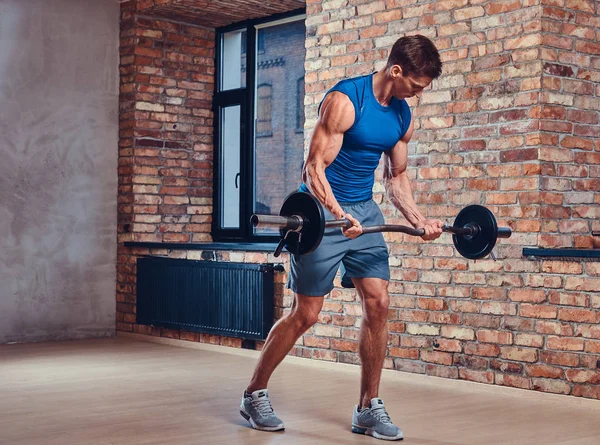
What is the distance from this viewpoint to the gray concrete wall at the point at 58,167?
6496 mm

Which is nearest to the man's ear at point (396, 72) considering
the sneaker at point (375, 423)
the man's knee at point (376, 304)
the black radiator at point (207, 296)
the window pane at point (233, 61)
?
the man's knee at point (376, 304)

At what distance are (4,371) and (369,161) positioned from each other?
2.64 metres

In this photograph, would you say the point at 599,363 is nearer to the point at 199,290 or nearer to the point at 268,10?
the point at 199,290

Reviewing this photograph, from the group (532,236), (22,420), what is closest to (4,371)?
(22,420)

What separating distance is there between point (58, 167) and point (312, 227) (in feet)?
12.8

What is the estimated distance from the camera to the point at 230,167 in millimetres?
7254

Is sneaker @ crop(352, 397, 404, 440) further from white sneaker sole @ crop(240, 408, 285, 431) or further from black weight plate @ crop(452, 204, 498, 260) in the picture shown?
black weight plate @ crop(452, 204, 498, 260)

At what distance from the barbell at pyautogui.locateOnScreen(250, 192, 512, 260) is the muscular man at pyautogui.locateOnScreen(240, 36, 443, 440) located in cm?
17

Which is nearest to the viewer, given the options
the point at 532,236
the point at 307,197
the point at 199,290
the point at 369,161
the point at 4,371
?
the point at 307,197

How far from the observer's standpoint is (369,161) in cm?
374

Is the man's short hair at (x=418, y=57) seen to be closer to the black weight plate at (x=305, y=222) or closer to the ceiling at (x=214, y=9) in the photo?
the black weight plate at (x=305, y=222)

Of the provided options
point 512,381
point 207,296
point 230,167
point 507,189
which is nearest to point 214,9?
point 230,167

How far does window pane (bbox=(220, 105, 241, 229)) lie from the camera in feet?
23.6

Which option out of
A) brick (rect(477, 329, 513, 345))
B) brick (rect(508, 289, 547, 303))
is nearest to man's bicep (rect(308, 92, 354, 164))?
brick (rect(508, 289, 547, 303))
